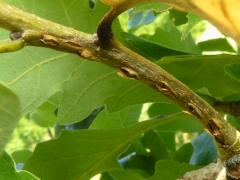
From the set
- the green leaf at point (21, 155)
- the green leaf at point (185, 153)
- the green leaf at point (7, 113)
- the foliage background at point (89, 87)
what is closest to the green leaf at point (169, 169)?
A: the foliage background at point (89, 87)

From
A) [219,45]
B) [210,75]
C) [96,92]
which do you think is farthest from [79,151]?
[219,45]

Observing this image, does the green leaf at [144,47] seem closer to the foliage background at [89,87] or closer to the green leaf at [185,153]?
the foliage background at [89,87]

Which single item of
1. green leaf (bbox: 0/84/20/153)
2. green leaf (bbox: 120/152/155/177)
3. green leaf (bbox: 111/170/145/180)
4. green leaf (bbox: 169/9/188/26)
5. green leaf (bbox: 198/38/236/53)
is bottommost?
green leaf (bbox: 120/152/155/177)

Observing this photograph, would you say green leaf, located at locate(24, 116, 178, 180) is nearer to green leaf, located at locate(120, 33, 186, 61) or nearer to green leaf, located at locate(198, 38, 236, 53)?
green leaf, located at locate(120, 33, 186, 61)

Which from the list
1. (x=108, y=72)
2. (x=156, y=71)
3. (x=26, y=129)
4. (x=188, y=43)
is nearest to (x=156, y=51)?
(x=108, y=72)

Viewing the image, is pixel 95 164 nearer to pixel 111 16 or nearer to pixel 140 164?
pixel 140 164

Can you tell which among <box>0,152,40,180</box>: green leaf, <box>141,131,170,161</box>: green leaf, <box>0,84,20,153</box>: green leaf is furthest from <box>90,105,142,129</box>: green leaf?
<box>0,84,20,153</box>: green leaf
